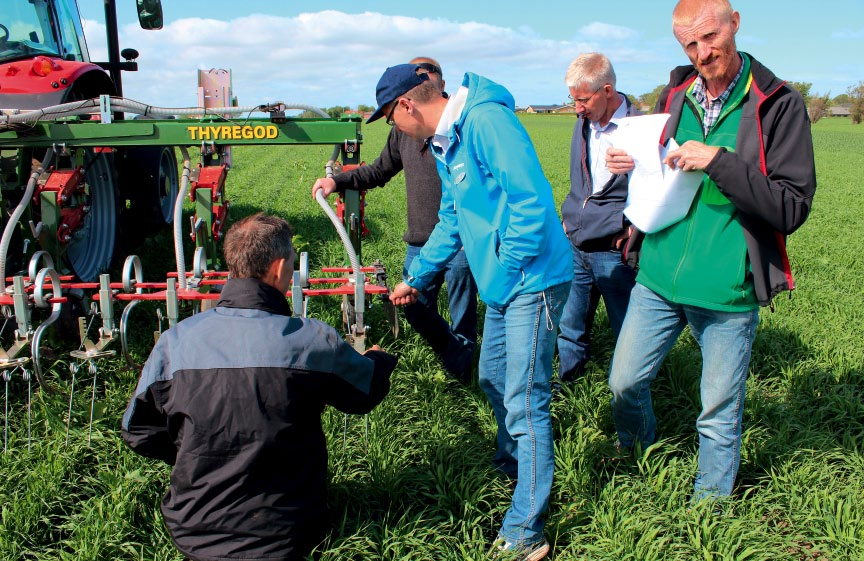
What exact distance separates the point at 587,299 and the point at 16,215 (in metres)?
3.03

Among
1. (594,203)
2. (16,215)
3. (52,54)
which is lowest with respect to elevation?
(16,215)

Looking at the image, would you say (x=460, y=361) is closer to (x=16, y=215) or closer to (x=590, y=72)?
(x=590, y=72)

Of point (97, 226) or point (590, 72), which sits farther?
point (97, 226)

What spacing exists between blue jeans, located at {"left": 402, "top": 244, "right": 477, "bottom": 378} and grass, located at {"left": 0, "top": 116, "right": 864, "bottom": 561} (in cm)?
14

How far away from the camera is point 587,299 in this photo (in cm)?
397

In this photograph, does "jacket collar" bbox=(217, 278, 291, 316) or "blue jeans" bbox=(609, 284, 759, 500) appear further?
"blue jeans" bbox=(609, 284, 759, 500)

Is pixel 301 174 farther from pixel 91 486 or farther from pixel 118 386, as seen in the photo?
pixel 91 486

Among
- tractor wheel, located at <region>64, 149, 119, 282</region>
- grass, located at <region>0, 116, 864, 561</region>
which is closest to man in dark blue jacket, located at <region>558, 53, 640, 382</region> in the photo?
grass, located at <region>0, 116, 864, 561</region>

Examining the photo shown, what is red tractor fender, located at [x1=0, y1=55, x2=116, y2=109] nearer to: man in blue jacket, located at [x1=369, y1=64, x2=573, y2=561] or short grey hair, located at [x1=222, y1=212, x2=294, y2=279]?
man in blue jacket, located at [x1=369, y1=64, x2=573, y2=561]

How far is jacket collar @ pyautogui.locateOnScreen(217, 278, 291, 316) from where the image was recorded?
2053 millimetres

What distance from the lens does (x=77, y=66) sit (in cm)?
548

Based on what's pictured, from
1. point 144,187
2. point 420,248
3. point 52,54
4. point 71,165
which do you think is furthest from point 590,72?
point 52,54

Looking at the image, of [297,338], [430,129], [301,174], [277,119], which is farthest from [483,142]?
[301,174]

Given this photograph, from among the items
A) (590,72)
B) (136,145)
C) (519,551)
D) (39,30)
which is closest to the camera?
(519,551)
